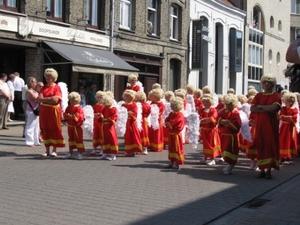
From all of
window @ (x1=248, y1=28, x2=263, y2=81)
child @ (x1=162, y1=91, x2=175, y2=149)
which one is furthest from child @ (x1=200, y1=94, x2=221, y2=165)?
window @ (x1=248, y1=28, x2=263, y2=81)

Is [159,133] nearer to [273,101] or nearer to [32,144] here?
[32,144]

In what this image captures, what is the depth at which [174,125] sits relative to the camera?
10.4 m

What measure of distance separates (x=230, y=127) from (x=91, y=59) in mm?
10797

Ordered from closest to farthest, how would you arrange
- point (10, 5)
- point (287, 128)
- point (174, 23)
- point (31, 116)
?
1. point (287, 128)
2. point (31, 116)
3. point (10, 5)
4. point (174, 23)

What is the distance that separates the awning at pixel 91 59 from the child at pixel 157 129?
5.84 metres

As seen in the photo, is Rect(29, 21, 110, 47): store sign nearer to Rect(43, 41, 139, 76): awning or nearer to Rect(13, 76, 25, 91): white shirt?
Rect(43, 41, 139, 76): awning

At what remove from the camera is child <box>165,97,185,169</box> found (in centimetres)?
1035

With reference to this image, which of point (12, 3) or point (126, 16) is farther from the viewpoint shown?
point (126, 16)

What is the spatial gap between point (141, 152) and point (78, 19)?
1009 cm

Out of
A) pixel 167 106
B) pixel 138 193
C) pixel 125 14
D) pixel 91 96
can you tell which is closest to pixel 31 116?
pixel 167 106

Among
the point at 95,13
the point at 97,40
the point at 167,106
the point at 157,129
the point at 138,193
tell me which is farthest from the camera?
the point at 95,13

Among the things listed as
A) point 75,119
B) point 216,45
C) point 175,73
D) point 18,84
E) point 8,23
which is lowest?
point 75,119

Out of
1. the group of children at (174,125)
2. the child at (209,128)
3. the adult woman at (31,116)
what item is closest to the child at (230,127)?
the group of children at (174,125)

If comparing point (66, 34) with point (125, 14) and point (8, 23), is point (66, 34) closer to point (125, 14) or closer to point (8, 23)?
point (8, 23)
